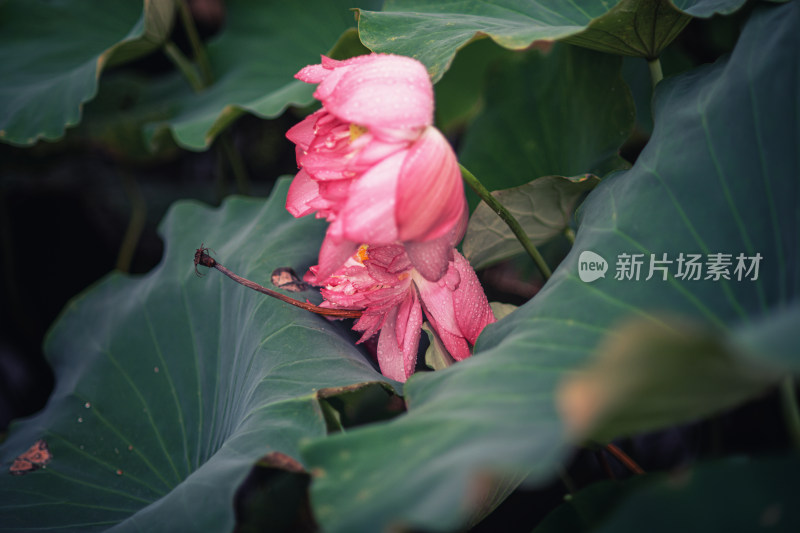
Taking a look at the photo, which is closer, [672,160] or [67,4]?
[672,160]

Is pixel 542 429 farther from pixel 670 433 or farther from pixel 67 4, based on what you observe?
pixel 67 4

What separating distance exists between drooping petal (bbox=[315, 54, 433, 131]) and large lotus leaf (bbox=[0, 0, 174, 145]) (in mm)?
775

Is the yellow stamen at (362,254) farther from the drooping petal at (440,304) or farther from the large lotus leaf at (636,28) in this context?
the large lotus leaf at (636,28)

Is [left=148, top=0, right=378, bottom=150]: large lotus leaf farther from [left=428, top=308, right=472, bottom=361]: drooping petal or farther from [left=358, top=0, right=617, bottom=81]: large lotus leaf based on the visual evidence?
[left=428, top=308, right=472, bottom=361]: drooping petal

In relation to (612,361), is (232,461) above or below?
below

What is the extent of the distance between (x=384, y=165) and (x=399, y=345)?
0.75 feet

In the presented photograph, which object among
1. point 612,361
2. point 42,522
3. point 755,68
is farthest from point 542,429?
point 42,522

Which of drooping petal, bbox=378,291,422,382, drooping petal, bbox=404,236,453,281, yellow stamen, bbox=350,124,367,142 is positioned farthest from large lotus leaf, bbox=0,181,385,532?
yellow stamen, bbox=350,124,367,142

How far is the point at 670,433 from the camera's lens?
110cm

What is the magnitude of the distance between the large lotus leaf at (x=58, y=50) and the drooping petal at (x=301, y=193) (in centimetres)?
68

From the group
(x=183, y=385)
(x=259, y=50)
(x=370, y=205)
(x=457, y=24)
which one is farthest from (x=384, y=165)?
(x=259, y=50)

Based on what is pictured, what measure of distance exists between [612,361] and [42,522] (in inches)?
30.4

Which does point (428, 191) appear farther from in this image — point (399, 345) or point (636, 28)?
point (636, 28)

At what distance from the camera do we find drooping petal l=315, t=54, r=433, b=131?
0.51 meters
